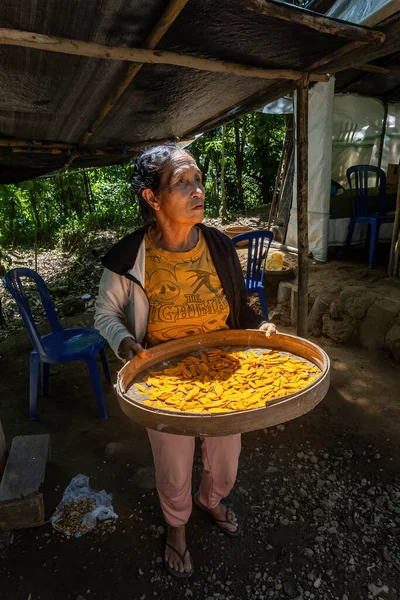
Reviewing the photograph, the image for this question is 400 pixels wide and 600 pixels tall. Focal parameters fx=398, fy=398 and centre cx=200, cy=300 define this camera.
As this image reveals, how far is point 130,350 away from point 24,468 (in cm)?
121

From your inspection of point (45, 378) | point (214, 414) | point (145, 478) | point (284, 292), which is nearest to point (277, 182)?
point (284, 292)

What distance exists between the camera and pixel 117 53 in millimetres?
1864

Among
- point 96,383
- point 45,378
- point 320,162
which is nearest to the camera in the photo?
point 96,383

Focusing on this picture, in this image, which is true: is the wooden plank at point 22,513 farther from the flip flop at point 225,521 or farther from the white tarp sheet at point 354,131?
the white tarp sheet at point 354,131

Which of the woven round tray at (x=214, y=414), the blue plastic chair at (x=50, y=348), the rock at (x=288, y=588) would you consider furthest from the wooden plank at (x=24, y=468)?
the rock at (x=288, y=588)

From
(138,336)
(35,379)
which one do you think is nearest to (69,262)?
(35,379)

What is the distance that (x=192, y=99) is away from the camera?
305 centimetres

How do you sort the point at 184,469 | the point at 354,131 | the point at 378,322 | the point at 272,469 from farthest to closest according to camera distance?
the point at 354,131 → the point at 378,322 → the point at 272,469 → the point at 184,469

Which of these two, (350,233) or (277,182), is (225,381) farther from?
(277,182)

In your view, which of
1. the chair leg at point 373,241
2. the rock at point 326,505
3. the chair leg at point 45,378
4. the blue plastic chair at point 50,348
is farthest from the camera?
the chair leg at point 373,241

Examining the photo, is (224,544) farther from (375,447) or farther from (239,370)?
(375,447)

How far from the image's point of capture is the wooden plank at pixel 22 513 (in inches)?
81.8

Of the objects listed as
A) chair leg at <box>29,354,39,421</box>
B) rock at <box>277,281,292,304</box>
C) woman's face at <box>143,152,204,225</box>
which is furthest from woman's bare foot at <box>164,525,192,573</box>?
rock at <box>277,281,292,304</box>

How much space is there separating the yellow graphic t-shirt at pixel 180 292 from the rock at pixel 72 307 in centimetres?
422
